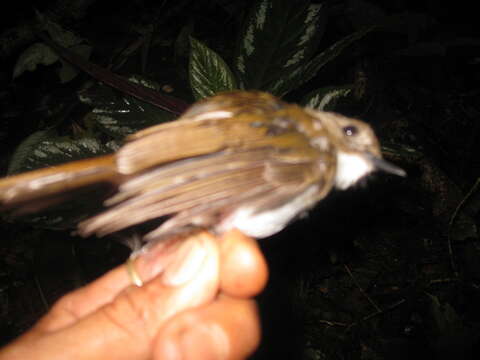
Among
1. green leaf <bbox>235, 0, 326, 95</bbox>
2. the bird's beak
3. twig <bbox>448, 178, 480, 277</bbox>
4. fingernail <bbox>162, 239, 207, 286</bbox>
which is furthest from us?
twig <bbox>448, 178, 480, 277</bbox>

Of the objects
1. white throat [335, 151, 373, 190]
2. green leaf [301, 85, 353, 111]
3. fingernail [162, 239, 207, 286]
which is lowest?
fingernail [162, 239, 207, 286]

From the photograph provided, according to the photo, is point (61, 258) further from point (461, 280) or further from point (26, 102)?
point (461, 280)

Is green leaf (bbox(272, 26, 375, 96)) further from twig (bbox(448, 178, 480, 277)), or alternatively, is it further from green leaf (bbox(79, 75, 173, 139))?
twig (bbox(448, 178, 480, 277))

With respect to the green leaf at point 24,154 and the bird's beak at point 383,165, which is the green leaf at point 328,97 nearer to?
the bird's beak at point 383,165

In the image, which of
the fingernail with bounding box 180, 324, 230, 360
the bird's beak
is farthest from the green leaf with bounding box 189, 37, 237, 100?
the fingernail with bounding box 180, 324, 230, 360

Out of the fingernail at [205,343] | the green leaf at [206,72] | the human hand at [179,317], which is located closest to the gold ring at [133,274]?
the human hand at [179,317]

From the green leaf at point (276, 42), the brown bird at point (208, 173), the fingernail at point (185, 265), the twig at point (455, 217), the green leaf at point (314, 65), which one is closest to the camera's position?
the brown bird at point (208, 173)

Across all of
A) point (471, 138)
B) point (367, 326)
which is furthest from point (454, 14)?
point (367, 326)
